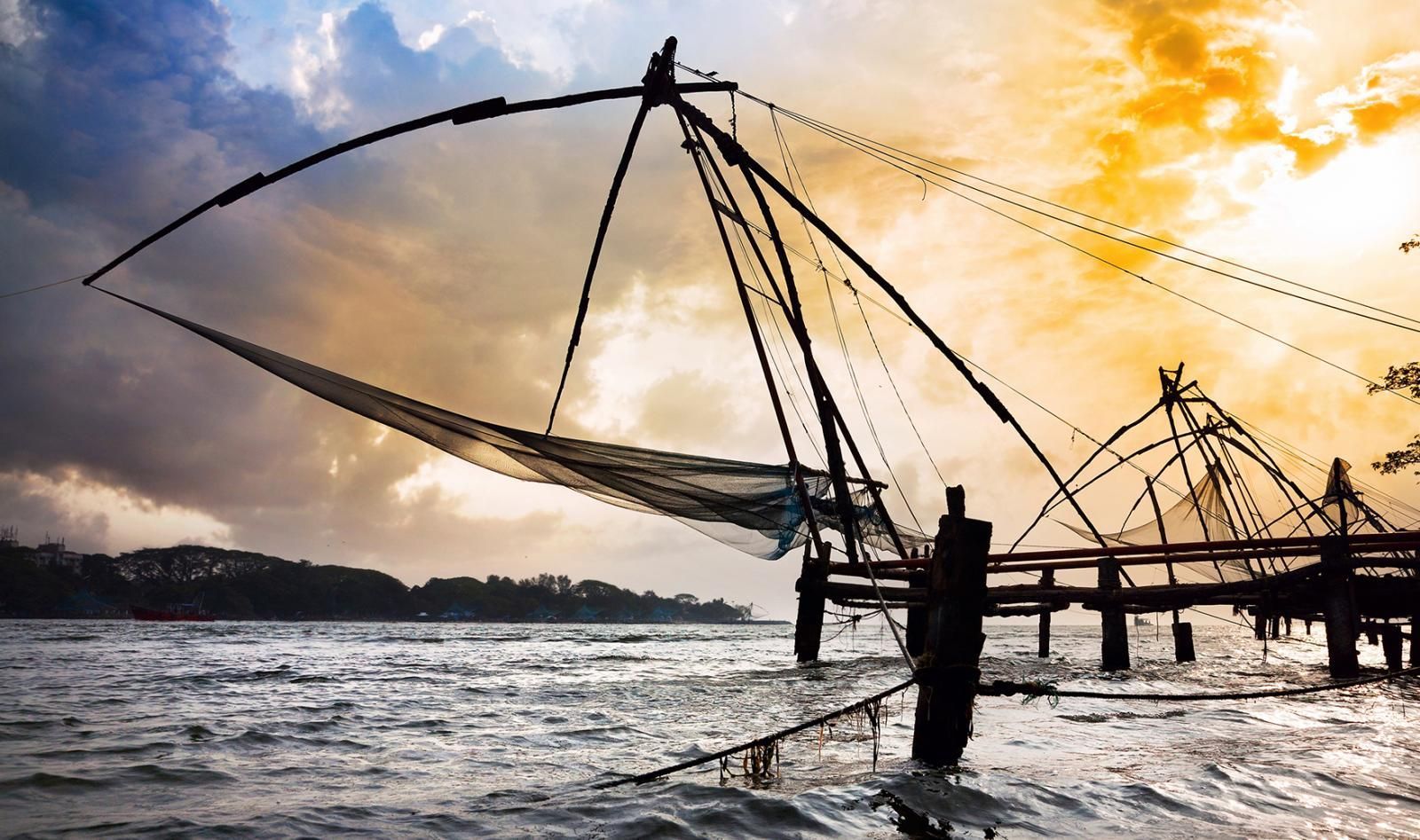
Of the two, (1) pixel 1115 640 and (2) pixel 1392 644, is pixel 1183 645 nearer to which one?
(2) pixel 1392 644

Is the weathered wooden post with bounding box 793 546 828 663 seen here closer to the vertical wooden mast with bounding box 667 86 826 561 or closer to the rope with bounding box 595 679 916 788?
the vertical wooden mast with bounding box 667 86 826 561

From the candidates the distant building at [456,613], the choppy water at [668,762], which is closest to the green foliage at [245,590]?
the distant building at [456,613]

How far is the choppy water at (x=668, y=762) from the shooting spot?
4.32 m

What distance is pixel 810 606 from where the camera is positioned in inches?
553

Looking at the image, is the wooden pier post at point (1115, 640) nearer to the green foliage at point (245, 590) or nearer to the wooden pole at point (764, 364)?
the wooden pole at point (764, 364)

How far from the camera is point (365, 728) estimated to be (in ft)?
27.5

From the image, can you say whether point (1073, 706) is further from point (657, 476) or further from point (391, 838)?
point (391, 838)

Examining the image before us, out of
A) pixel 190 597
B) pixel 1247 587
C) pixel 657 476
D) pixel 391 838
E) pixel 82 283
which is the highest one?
pixel 82 283

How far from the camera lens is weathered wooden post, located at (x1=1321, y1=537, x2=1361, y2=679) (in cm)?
962

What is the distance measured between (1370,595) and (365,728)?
536 inches

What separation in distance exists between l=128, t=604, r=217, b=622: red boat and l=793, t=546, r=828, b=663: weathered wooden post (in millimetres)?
88700

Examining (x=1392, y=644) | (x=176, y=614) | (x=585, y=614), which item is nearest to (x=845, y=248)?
(x=1392, y=644)

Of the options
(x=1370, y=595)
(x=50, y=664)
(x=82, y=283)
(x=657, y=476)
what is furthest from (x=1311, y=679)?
(x=50, y=664)

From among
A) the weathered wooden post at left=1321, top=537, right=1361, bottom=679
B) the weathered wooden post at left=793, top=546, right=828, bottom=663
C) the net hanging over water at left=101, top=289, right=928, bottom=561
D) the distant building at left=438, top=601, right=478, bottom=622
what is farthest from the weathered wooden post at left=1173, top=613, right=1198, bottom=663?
the distant building at left=438, top=601, right=478, bottom=622
